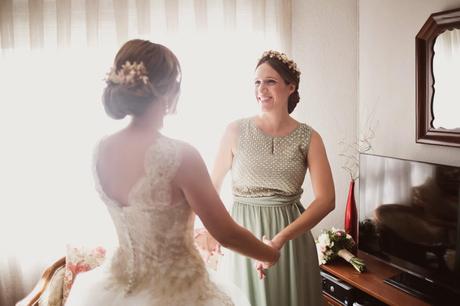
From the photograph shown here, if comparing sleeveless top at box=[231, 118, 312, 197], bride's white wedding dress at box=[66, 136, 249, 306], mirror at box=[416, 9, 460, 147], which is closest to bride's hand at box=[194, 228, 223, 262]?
sleeveless top at box=[231, 118, 312, 197]

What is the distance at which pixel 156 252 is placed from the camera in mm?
1218

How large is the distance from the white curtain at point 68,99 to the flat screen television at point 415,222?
3.69 ft

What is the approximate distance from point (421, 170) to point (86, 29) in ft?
6.94

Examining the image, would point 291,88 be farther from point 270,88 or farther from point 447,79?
point 447,79

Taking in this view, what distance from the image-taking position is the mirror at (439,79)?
2.06m

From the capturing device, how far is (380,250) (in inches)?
91.4

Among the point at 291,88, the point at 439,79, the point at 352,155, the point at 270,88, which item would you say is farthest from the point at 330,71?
the point at 270,88

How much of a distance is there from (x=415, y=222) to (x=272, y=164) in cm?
89

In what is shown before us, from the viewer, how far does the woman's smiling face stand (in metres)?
1.82

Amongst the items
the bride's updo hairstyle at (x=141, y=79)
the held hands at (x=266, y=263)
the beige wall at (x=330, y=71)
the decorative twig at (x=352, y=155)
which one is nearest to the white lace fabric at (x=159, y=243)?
the bride's updo hairstyle at (x=141, y=79)

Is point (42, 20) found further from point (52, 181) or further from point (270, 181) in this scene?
point (270, 181)

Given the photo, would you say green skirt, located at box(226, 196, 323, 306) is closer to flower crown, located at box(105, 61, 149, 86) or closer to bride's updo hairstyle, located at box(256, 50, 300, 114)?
bride's updo hairstyle, located at box(256, 50, 300, 114)

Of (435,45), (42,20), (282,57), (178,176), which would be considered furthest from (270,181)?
(42,20)

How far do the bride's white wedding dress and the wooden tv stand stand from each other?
→ 3.70ft
